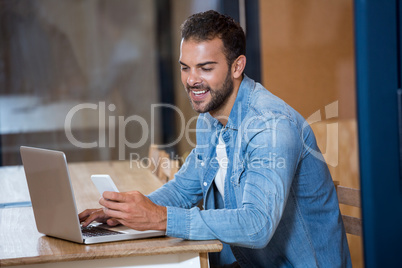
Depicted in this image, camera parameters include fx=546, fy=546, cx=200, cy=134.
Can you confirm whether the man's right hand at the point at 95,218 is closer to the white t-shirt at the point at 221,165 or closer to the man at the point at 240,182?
the man at the point at 240,182

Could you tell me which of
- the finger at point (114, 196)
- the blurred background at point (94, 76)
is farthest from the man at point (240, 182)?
the blurred background at point (94, 76)

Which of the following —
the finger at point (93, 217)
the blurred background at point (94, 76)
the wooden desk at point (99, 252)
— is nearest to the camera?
the wooden desk at point (99, 252)

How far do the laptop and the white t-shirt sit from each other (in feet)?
1.14

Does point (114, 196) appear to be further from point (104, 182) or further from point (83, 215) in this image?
point (83, 215)

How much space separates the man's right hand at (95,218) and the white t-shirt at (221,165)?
36 cm

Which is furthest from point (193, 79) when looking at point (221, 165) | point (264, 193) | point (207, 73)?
point (264, 193)

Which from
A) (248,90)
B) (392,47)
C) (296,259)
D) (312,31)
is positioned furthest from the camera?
(312,31)

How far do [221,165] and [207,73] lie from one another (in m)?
0.28

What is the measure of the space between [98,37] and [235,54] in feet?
10.2

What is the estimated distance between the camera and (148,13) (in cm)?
473

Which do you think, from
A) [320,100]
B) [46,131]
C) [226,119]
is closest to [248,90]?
[226,119]

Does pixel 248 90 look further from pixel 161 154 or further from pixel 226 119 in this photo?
pixel 161 154

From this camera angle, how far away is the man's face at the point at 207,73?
5.36 ft

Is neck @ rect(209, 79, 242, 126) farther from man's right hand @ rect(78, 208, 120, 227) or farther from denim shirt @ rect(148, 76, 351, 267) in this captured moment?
man's right hand @ rect(78, 208, 120, 227)
